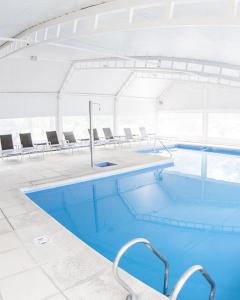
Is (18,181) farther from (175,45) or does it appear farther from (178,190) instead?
(175,45)

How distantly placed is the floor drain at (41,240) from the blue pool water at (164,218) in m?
0.91

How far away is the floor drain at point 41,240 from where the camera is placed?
3.13 metres

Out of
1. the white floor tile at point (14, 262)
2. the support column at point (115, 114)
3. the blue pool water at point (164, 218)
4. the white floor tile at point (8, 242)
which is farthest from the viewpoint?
the support column at point (115, 114)

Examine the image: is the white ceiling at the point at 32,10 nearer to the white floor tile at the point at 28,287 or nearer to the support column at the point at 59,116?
the white floor tile at the point at 28,287

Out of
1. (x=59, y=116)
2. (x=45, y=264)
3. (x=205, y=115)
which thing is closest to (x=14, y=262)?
(x=45, y=264)

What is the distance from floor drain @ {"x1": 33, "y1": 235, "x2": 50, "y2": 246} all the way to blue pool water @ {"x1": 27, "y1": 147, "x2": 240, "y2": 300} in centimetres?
91

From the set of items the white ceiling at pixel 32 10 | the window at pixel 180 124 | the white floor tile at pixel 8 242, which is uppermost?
the white ceiling at pixel 32 10

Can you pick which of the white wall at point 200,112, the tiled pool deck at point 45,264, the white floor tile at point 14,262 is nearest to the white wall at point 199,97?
the white wall at point 200,112

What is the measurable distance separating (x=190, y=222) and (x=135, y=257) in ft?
5.07

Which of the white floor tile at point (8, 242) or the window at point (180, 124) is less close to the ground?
the window at point (180, 124)

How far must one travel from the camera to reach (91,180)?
6621 millimetres

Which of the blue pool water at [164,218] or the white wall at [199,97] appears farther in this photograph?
the white wall at [199,97]

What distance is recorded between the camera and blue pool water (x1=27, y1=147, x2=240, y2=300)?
135 inches

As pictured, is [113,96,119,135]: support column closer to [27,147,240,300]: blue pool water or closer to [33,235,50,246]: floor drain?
[27,147,240,300]: blue pool water
